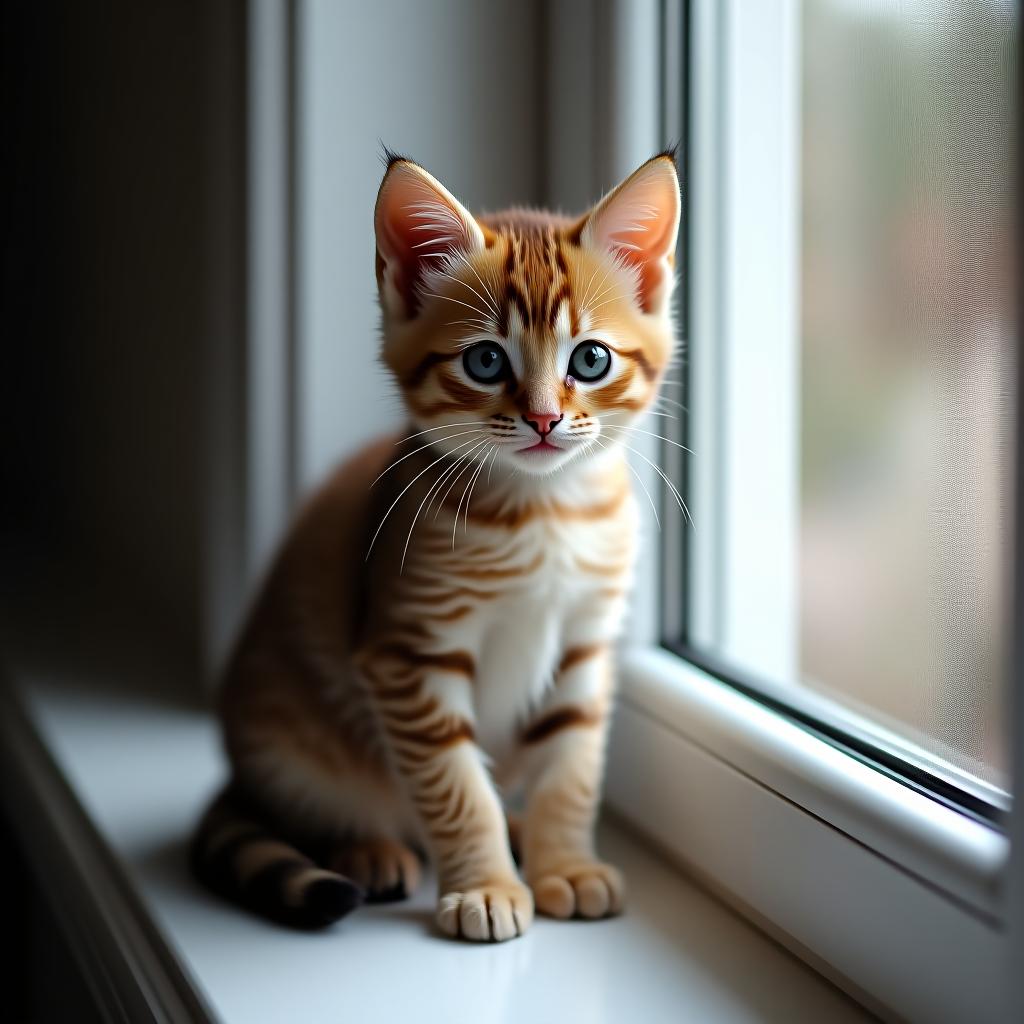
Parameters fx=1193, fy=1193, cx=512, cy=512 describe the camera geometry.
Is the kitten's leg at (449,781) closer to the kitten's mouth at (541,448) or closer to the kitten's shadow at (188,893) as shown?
the kitten's shadow at (188,893)

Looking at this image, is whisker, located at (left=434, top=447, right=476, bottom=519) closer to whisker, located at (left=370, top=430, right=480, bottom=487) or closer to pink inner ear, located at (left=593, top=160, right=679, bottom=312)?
whisker, located at (left=370, top=430, right=480, bottom=487)

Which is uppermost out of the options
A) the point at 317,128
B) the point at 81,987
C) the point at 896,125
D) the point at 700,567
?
the point at 317,128

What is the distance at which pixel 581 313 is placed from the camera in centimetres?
68

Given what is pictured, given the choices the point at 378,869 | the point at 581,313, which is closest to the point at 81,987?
the point at 378,869

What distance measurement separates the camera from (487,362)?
2.24 feet

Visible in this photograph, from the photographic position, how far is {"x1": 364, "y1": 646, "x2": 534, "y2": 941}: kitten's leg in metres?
0.76

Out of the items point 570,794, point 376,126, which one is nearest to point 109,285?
point 376,126

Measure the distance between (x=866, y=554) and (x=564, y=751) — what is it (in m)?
0.35

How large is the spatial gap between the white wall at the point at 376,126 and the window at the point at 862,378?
0.62 ft

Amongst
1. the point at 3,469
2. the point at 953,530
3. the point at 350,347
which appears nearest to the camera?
the point at 953,530

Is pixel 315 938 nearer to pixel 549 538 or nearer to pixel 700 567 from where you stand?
pixel 549 538

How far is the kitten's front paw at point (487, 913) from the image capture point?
0.74 meters

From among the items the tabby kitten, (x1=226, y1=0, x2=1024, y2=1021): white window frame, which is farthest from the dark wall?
the tabby kitten

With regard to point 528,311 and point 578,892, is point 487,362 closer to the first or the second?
point 528,311
